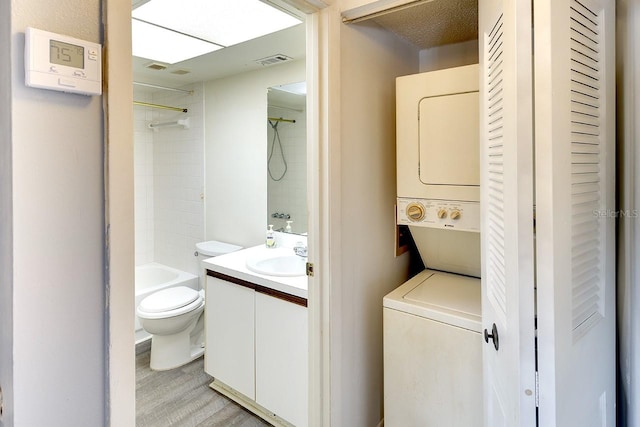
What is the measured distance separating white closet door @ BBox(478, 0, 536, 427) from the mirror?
Answer: 160 cm

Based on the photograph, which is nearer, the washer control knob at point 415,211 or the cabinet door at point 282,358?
the washer control knob at point 415,211

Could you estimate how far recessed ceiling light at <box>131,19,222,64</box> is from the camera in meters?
2.00

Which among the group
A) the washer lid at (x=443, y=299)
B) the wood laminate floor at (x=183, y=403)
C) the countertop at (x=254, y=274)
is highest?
the countertop at (x=254, y=274)

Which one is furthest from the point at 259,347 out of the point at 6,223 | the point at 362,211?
the point at 6,223

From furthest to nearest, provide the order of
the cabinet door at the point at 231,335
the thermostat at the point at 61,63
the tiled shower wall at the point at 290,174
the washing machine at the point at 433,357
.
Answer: the tiled shower wall at the point at 290,174, the cabinet door at the point at 231,335, the washing machine at the point at 433,357, the thermostat at the point at 61,63

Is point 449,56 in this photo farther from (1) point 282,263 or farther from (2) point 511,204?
(1) point 282,263

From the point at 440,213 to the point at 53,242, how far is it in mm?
1403

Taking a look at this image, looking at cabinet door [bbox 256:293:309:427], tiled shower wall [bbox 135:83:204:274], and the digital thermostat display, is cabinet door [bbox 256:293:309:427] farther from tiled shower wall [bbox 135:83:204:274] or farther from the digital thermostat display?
tiled shower wall [bbox 135:83:204:274]

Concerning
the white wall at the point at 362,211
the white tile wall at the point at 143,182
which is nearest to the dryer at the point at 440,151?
the white wall at the point at 362,211

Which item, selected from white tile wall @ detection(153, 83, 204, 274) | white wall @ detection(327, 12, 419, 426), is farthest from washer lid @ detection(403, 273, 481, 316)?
white tile wall @ detection(153, 83, 204, 274)

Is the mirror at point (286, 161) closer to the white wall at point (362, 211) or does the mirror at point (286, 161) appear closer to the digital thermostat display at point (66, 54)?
the white wall at point (362, 211)

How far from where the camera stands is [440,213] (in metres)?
1.63

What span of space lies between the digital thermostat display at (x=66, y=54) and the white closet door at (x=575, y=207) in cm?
97

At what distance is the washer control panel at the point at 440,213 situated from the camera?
1554 millimetres
